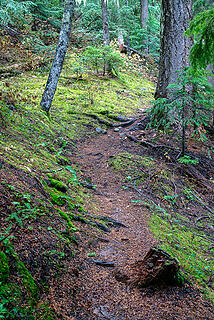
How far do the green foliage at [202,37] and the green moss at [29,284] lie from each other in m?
4.08

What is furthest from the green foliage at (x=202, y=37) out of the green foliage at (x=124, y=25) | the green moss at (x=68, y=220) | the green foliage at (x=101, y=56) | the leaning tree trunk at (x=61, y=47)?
the green foliage at (x=124, y=25)

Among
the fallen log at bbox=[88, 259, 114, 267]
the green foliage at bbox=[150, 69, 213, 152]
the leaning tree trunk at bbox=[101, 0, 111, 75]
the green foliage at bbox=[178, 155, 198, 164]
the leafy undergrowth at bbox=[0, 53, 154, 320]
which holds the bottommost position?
the fallen log at bbox=[88, 259, 114, 267]

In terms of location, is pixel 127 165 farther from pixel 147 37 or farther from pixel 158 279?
pixel 147 37

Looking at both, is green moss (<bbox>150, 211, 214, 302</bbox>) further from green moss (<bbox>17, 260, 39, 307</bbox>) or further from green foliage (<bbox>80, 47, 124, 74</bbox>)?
green foliage (<bbox>80, 47, 124, 74</bbox>)

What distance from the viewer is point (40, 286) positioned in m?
1.88

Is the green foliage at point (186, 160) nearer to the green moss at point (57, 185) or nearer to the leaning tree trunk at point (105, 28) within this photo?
the green moss at point (57, 185)

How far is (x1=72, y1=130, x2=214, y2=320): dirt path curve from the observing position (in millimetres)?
2074

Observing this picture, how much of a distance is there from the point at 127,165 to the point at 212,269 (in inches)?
141

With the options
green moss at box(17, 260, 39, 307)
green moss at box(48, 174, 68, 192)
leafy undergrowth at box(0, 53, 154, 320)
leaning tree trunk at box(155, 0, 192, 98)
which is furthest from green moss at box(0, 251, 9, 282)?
leaning tree trunk at box(155, 0, 192, 98)

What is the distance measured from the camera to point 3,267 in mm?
1662

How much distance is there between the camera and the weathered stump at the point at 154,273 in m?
2.38

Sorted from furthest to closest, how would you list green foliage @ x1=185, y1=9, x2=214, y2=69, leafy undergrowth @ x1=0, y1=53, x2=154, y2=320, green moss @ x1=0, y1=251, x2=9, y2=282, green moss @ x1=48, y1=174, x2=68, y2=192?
green moss @ x1=48, y1=174, x2=68, y2=192 → green foliage @ x1=185, y1=9, x2=214, y2=69 → leafy undergrowth @ x1=0, y1=53, x2=154, y2=320 → green moss @ x1=0, y1=251, x2=9, y2=282

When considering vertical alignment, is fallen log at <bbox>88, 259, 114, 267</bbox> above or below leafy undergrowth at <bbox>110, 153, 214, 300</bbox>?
above

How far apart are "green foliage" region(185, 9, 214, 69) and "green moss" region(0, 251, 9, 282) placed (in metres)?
4.08
